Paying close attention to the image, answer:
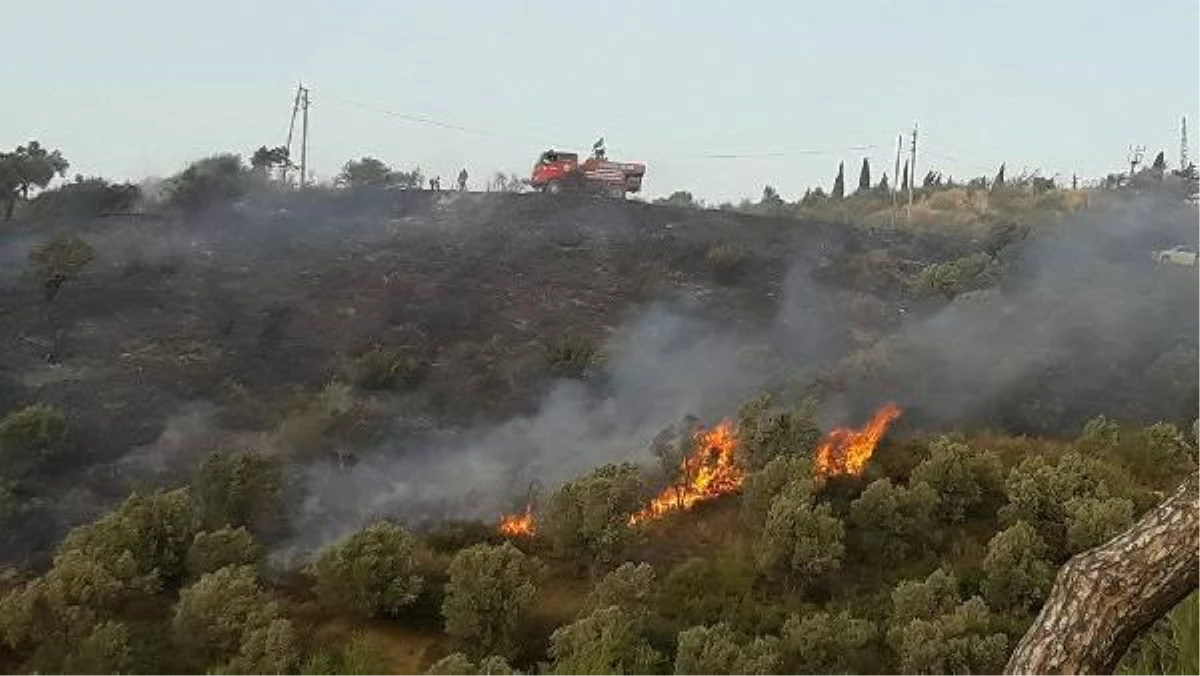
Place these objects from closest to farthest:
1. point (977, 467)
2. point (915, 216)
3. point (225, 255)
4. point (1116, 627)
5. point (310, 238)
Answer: point (1116, 627) → point (977, 467) → point (225, 255) → point (310, 238) → point (915, 216)

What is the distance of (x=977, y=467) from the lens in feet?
57.7

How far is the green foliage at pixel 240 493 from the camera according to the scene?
16641 millimetres

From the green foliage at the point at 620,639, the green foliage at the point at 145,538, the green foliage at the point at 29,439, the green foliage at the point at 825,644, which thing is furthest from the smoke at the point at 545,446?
the green foliage at the point at 825,644

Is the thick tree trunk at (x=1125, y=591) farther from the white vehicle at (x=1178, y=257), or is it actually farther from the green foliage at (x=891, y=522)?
the white vehicle at (x=1178, y=257)

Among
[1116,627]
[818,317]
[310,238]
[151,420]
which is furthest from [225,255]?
[1116,627]

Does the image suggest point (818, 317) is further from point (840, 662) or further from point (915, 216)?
point (915, 216)

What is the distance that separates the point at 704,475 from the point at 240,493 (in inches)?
331

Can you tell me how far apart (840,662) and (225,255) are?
25262 millimetres

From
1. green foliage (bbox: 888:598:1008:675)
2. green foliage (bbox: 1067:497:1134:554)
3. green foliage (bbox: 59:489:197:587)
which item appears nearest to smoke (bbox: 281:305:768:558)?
green foliage (bbox: 59:489:197:587)

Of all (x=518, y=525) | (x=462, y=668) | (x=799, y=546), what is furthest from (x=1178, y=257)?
(x=462, y=668)

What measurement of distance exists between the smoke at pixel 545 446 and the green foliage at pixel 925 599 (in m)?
7.44

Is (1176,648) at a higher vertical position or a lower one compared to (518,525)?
higher

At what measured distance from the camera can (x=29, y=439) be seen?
728 inches

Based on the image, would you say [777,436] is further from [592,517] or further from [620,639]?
[620,639]
